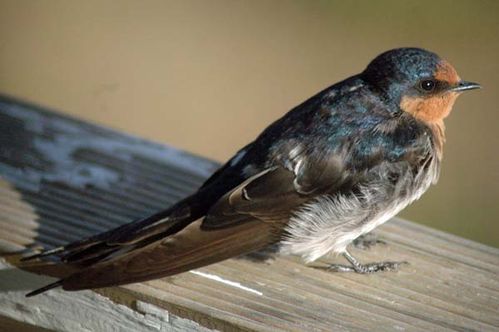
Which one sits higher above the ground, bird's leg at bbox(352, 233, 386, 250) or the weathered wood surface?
the weathered wood surface

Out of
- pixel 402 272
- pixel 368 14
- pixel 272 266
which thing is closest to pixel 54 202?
pixel 272 266

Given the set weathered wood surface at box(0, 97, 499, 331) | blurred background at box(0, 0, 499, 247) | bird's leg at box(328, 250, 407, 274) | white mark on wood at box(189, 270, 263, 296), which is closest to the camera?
weathered wood surface at box(0, 97, 499, 331)

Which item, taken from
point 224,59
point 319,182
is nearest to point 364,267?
point 319,182

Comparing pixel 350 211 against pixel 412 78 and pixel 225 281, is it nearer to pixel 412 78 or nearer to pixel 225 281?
pixel 412 78

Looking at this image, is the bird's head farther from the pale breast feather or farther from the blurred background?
the blurred background

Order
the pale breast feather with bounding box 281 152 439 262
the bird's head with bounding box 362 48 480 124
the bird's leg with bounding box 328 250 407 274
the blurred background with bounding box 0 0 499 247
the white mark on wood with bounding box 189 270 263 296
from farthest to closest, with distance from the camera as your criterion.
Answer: the blurred background with bounding box 0 0 499 247 → the bird's head with bounding box 362 48 480 124 → the pale breast feather with bounding box 281 152 439 262 → the bird's leg with bounding box 328 250 407 274 → the white mark on wood with bounding box 189 270 263 296

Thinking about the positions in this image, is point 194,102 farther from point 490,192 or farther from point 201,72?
point 490,192

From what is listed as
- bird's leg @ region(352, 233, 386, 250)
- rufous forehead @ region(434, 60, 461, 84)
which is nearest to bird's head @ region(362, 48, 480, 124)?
rufous forehead @ region(434, 60, 461, 84)

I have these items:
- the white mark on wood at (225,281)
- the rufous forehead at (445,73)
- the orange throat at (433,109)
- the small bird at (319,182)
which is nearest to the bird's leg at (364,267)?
the small bird at (319,182)
